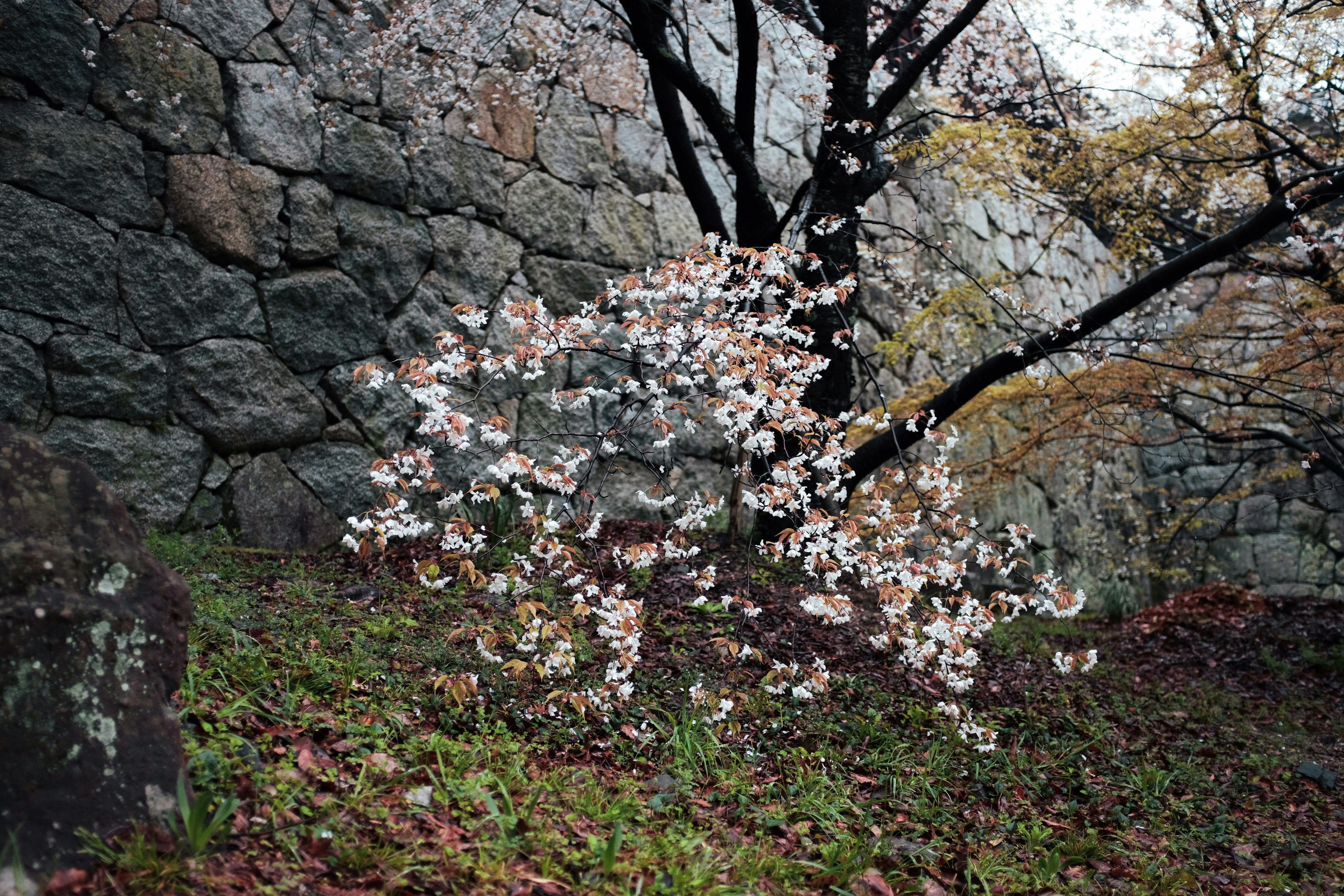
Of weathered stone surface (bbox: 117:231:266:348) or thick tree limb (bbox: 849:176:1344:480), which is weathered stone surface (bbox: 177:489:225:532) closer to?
weathered stone surface (bbox: 117:231:266:348)

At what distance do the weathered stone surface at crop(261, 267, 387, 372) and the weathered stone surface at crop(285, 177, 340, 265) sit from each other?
0.11 metres

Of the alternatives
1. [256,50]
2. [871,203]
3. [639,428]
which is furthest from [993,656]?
[256,50]

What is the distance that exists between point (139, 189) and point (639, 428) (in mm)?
3723

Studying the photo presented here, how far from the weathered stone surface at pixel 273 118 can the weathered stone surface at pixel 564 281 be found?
1.69 meters

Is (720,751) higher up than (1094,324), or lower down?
lower down

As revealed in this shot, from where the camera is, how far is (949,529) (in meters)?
3.89

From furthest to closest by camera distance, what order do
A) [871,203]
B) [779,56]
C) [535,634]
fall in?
[871,203] → [779,56] → [535,634]

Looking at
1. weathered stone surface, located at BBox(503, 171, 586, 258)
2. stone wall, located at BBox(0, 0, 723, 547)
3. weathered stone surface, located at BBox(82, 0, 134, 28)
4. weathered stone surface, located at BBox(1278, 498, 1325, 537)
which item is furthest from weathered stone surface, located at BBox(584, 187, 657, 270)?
weathered stone surface, located at BBox(1278, 498, 1325, 537)

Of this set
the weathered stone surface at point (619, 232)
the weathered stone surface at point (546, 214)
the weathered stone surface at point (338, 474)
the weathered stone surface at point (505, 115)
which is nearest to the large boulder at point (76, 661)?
the weathered stone surface at point (338, 474)

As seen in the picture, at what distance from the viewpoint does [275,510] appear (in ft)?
17.6

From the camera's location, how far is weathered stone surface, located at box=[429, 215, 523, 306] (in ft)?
20.3

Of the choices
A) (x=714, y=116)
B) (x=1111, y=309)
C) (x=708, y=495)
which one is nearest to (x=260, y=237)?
(x=714, y=116)

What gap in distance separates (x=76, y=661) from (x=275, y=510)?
3.50 meters

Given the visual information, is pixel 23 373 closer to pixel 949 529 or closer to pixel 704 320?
pixel 704 320
